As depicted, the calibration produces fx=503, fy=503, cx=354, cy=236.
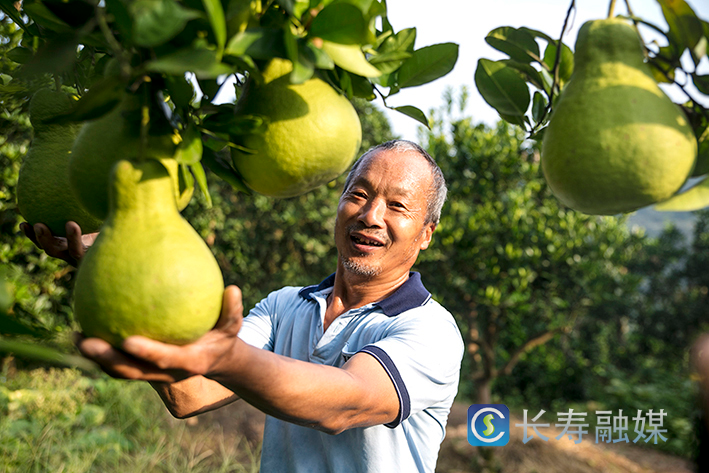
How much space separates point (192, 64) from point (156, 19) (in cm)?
6

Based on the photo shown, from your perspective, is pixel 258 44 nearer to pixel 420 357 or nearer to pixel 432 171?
pixel 420 357

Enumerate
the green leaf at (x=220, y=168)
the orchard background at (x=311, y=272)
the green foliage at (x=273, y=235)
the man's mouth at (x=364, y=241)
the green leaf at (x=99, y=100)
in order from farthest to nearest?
the green foliage at (x=273, y=235)
the orchard background at (x=311, y=272)
the man's mouth at (x=364, y=241)
the green leaf at (x=220, y=168)
the green leaf at (x=99, y=100)

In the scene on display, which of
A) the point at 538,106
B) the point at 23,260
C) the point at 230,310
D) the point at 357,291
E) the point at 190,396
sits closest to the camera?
the point at 230,310

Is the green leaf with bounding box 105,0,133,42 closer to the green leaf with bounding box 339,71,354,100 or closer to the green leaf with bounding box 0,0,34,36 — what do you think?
the green leaf with bounding box 339,71,354,100

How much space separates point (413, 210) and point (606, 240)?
3836 mm

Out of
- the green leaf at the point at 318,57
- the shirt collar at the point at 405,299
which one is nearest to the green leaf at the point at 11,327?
the green leaf at the point at 318,57

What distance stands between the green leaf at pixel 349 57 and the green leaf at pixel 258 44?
7 cm

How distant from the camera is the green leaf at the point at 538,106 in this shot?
3.44ft

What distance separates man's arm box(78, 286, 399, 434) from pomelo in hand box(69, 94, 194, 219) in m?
0.24

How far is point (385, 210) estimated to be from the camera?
2.01 meters

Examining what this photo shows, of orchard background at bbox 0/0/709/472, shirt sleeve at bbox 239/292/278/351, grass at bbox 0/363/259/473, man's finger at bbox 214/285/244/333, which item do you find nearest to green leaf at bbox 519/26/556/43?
man's finger at bbox 214/285/244/333

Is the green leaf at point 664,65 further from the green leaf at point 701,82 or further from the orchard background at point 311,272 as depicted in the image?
the orchard background at point 311,272

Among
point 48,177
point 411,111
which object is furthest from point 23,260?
point 411,111

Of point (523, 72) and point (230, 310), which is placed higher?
point (523, 72)
